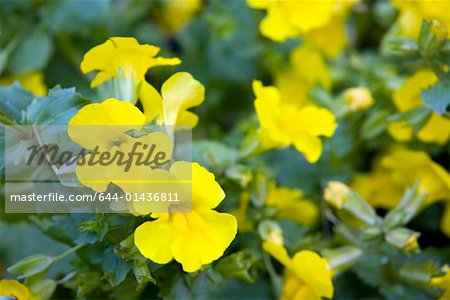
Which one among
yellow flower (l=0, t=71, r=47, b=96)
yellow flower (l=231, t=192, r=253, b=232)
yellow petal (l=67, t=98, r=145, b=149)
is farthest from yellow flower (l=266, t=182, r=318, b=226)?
yellow flower (l=0, t=71, r=47, b=96)

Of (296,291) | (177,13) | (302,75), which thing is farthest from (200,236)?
(177,13)

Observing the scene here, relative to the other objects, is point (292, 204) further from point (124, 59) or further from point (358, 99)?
point (124, 59)

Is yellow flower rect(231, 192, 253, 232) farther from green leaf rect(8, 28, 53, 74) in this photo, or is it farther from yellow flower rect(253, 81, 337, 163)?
green leaf rect(8, 28, 53, 74)

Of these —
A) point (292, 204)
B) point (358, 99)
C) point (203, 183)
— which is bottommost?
point (292, 204)

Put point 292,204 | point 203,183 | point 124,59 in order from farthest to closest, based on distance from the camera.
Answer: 1. point 292,204
2. point 124,59
3. point 203,183

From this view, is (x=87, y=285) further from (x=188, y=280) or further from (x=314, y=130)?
(x=314, y=130)
